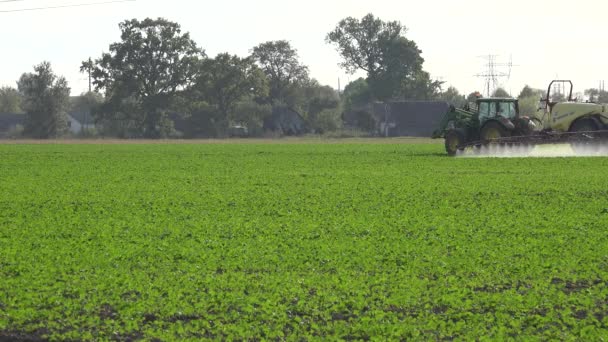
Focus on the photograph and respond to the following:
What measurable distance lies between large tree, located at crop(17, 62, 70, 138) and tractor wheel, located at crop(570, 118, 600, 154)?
73.2m

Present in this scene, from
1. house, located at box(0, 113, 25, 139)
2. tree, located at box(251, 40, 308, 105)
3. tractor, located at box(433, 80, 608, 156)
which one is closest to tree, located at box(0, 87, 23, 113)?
house, located at box(0, 113, 25, 139)

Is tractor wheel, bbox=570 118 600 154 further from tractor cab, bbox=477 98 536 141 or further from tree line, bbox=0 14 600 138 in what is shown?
tree line, bbox=0 14 600 138

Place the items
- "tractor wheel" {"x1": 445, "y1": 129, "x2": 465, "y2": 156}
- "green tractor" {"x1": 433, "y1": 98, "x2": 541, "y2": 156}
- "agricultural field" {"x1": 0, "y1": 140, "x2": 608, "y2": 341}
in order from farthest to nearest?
"tractor wheel" {"x1": 445, "y1": 129, "x2": 465, "y2": 156}, "green tractor" {"x1": 433, "y1": 98, "x2": 541, "y2": 156}, "agricultural field" {"x1": 0, "y1": 140, "x2": 608, "y2": 341}

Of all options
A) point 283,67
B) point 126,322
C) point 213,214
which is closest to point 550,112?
point 213,214

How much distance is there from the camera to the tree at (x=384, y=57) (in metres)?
117

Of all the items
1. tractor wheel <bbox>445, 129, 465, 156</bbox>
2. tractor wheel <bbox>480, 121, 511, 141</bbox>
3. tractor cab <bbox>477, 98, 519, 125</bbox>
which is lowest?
tractor wheel <bbox>445, 129, 465, 156</bbox>

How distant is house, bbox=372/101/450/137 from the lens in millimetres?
105562

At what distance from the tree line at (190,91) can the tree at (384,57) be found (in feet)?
0.41

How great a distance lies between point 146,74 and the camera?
94.2 meters

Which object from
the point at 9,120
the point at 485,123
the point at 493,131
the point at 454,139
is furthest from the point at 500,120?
the point at 9,120

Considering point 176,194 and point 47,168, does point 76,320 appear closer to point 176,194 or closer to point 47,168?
point 176,194

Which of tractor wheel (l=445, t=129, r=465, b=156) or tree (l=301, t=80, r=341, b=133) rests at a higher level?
tree (l=301, t=80, r=341, b=133)

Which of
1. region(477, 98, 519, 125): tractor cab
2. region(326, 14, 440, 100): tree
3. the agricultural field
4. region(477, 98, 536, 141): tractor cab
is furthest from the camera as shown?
region(326, 14, 440, 100): tree

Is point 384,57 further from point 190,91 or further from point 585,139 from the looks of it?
point 585,139
